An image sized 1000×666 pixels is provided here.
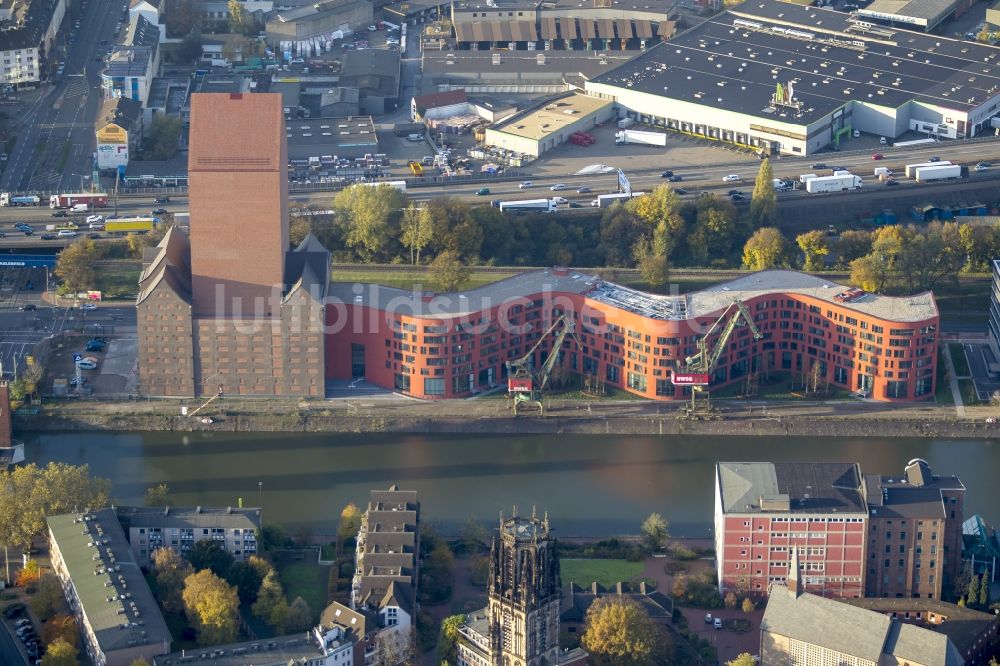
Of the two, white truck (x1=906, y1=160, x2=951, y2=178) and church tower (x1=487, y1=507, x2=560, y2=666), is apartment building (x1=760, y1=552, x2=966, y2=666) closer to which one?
church tower (x1=487, y1=507, x2=560, y2=666)

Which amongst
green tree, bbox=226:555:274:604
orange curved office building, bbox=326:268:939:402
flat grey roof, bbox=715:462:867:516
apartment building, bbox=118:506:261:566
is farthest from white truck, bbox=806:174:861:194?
green tree, bbox=226:555:274:604

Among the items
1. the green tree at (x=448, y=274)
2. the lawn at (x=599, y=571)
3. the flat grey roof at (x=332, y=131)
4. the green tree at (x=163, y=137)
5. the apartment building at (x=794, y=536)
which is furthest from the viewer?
the flat grey roof at (x=332, y=131)

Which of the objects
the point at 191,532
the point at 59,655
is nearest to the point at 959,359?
the point at 191,532

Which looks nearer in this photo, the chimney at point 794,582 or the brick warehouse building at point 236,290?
the chimney at point 794,582

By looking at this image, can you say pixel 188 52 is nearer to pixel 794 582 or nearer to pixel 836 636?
pixel 794 582

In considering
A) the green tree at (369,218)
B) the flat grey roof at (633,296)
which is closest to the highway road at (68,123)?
the green tree at (369,218)

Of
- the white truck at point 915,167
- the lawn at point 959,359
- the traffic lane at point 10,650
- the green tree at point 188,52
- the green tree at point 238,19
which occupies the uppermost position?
the green tree at point 238,19

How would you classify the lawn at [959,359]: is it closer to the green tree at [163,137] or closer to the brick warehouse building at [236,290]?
the brick warehouse building at [236,290]


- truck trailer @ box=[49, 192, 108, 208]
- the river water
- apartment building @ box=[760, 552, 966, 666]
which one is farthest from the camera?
truck trailer @ box=[49, 192, 108, 208]

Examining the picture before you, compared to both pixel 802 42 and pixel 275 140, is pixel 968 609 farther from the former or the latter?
pixel 802 42
